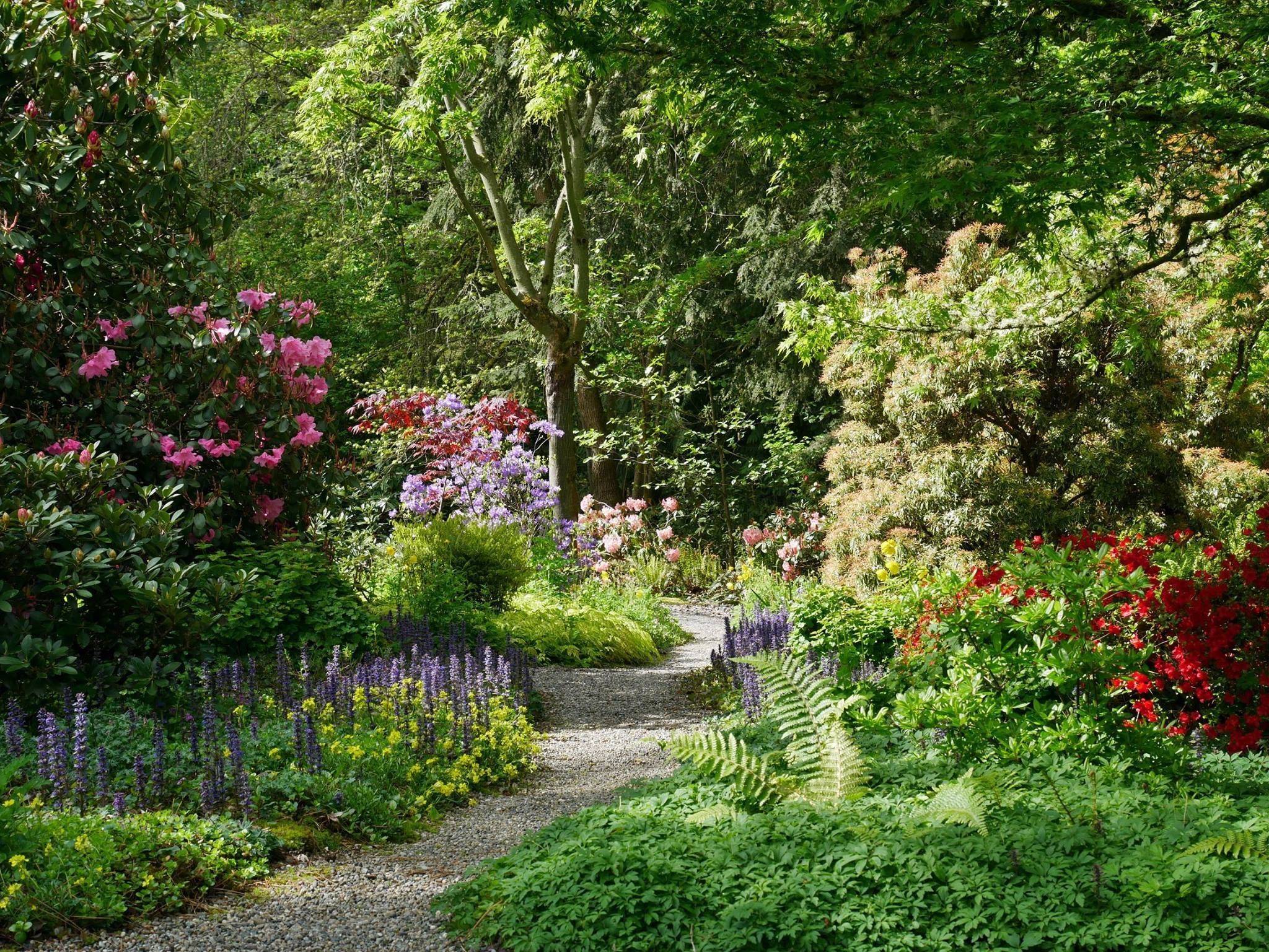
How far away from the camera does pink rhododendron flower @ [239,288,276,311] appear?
608cm

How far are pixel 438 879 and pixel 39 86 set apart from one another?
4.43 meters

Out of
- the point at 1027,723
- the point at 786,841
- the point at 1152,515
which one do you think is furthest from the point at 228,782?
the point at 1152,515

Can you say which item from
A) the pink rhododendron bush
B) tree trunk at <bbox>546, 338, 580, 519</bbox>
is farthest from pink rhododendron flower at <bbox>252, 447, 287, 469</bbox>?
tree trunk at <bbox>546, 338, 580, 519</bbox>

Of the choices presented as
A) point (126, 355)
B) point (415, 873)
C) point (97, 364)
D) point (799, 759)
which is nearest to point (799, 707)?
point (799, 759)

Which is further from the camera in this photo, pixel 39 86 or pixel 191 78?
pixel 191 78

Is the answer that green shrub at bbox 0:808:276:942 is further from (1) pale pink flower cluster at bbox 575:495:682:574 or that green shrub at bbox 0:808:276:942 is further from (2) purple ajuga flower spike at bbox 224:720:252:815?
(1) pale pink flower cluster at bbox 575:495:682:574

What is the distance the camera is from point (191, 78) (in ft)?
52.0

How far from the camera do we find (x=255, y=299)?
6.08m

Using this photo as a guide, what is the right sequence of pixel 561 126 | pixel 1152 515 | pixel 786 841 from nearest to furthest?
1. pixel 786 841
2. pixel 1152 515
3. pixel 561 126

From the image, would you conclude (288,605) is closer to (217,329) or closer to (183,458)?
(183,458)

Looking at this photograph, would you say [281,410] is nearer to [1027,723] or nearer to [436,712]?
[436,712]

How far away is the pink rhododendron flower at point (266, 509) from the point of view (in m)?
6.22

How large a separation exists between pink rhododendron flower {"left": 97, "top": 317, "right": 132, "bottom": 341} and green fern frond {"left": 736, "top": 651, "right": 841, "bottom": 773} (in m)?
3.75

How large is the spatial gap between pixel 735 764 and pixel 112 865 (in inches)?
79.8
